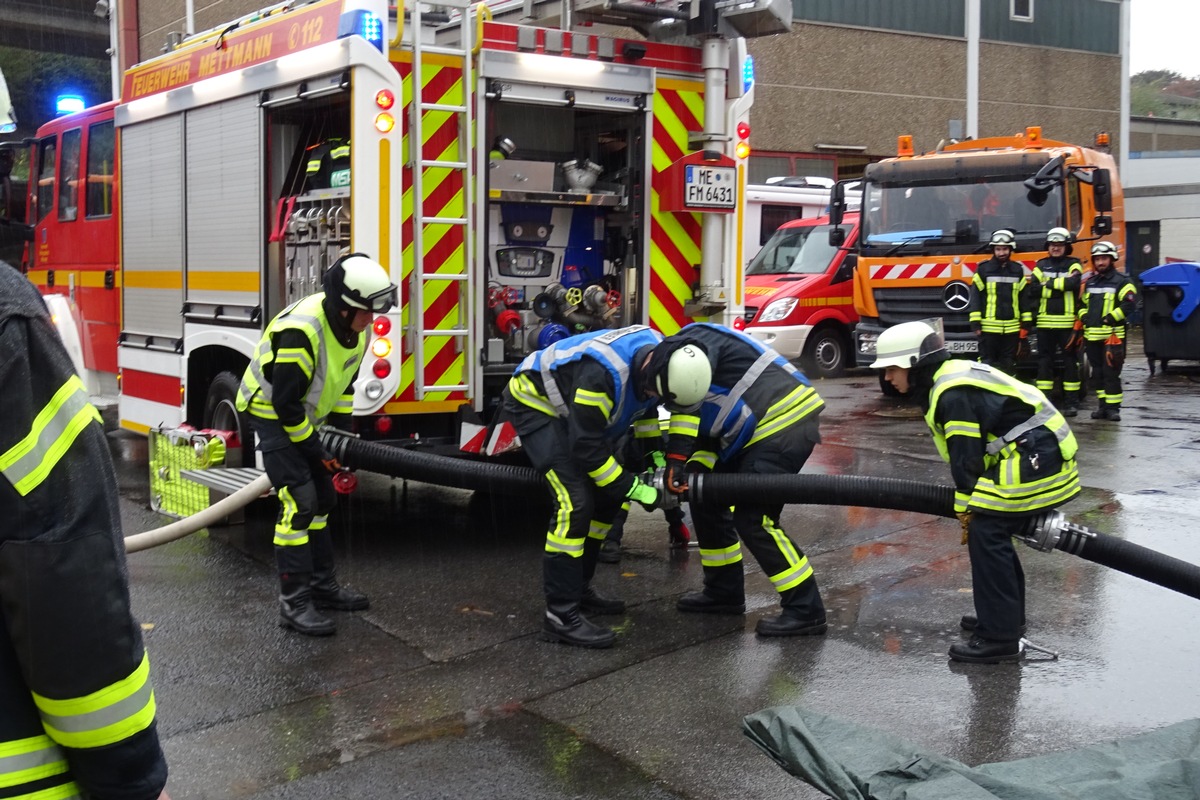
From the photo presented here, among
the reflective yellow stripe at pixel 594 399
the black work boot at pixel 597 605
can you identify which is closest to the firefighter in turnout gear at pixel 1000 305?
the black work boot at pixel 597 605

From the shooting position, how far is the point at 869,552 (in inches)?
272

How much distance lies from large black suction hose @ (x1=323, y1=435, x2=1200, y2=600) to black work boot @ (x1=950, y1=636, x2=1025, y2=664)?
16.4 inches

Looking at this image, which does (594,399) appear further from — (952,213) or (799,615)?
(952,213)

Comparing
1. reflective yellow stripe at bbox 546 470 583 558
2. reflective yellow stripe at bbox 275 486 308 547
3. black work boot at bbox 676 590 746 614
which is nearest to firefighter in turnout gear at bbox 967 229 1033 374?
black work boot at bbox 676 590 746 614

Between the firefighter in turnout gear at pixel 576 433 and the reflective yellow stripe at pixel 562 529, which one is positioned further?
the reflective yellow stripe at pixel 562 529

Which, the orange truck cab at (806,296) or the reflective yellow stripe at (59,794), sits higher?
the orange truck cab at (806,296)

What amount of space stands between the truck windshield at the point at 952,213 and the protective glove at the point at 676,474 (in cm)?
859

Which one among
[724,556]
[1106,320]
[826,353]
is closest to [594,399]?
[724,556]

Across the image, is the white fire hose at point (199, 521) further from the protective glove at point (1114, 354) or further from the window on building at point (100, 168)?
the protective glove at point (1114, 354)

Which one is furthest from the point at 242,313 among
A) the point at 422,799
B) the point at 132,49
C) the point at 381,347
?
the point at 132,49

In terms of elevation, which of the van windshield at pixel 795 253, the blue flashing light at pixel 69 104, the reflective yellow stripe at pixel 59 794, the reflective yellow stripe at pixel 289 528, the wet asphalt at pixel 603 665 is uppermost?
the blue flashing light at pixel 69 104

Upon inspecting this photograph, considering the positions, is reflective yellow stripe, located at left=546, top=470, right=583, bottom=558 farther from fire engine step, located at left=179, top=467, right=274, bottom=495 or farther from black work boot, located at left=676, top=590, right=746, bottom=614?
fire engine step, located at left=179, top=467, right=274, bottom=495

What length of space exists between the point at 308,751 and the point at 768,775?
1498 millimetres

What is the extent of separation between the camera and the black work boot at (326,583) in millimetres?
5809
